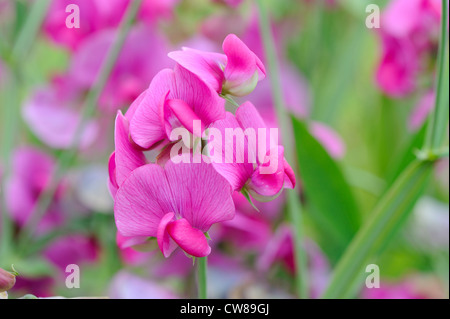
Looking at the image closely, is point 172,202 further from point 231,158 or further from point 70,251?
point 70,251

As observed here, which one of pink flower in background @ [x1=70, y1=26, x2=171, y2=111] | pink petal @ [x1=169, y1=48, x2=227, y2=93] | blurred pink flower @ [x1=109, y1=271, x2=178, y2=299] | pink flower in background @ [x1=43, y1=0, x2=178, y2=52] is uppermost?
pink flower in background @ [x1=43, y1=0, x2=178, y2=52]

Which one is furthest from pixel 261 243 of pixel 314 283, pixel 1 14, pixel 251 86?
pixel 1 14

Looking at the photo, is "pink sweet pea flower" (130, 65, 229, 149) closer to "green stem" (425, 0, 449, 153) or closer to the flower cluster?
the flower cluster

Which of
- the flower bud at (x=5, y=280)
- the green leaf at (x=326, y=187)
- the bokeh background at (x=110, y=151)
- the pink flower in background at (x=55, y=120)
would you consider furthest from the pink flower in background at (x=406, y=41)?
the flower bud at (x=5, y=280)

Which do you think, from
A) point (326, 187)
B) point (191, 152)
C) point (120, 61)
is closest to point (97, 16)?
point (120, 61)

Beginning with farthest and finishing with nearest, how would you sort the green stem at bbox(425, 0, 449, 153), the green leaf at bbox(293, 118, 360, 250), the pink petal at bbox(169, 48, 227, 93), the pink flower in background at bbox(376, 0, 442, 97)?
1. the pink flower in background at bbox(376, 0, 442, 97)
2. the green leaf at bbox(293, 118, 360, 250)
3. the green stem at bbox(425, 0, 449, 153)
4. the pink petal at bbox(169, 48, 227, 93)

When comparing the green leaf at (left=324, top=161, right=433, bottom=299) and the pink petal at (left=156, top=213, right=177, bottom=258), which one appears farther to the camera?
the green leaf at (left=324, top=161, right=433, bottom=299)

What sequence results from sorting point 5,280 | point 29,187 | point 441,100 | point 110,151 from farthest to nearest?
1. point 29,187
2. point 110,151
3. point 441,100
4. point 5,280

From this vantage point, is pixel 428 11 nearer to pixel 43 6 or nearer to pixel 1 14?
pixel 43 6

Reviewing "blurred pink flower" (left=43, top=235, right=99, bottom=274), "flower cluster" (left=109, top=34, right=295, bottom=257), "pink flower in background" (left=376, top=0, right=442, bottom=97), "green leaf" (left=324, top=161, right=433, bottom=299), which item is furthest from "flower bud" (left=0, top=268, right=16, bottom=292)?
"pink flower in background" (left=376, top=0, right=442, bottom=97)
